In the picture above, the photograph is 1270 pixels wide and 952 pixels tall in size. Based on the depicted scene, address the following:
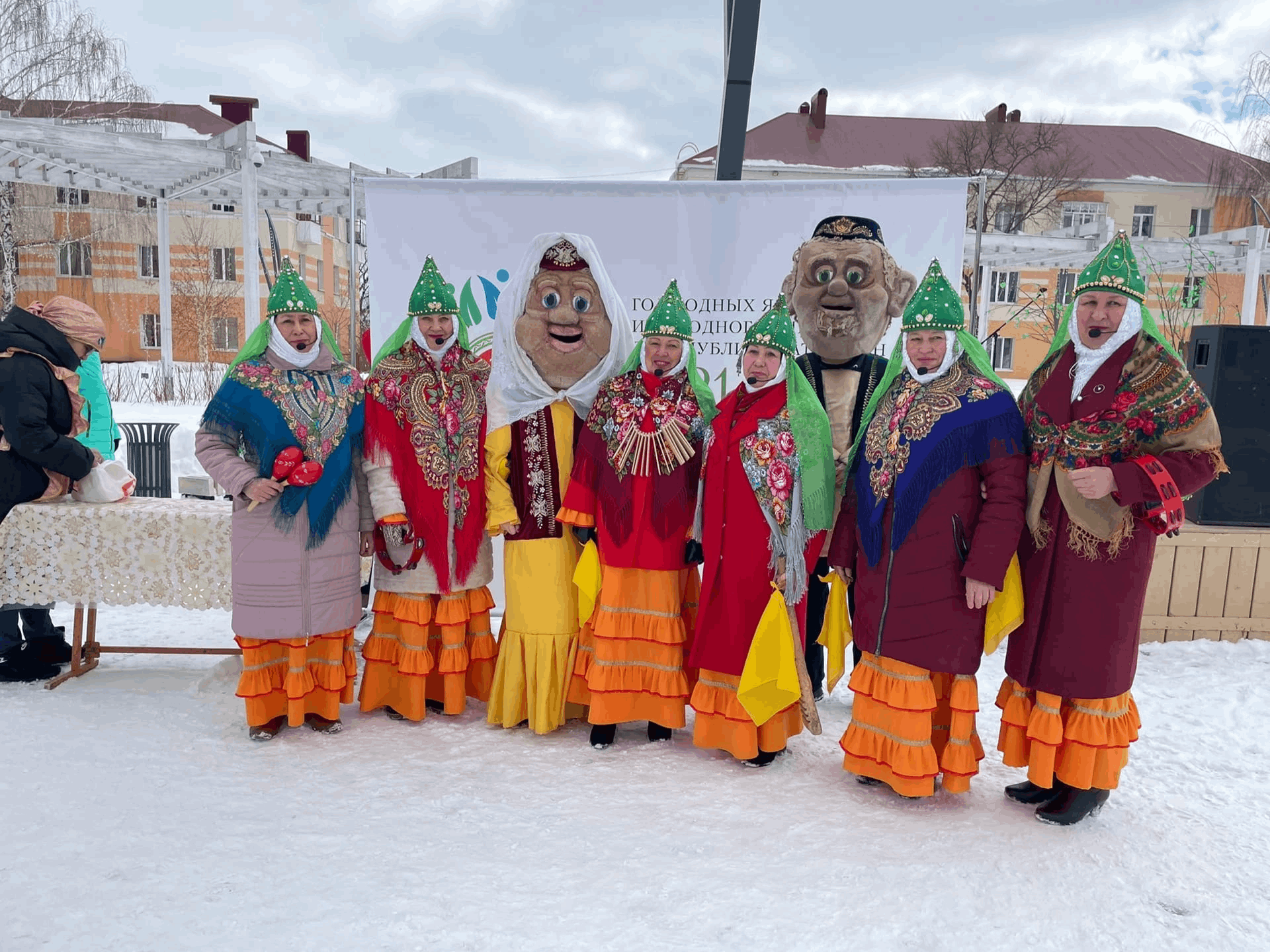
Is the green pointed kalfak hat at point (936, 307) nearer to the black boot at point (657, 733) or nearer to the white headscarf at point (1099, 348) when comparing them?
the white headscarf at point (1099, 348)

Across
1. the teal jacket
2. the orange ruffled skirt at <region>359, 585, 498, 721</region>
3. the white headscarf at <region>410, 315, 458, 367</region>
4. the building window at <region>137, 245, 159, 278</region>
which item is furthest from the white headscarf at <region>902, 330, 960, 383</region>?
the building window at <region>137, 245, 159, 278</region>

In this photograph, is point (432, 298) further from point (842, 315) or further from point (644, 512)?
point (842, 315)

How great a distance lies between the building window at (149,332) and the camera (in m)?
20.3

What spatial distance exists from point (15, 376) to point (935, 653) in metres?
3.88

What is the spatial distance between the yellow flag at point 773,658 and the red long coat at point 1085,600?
30.2 inches

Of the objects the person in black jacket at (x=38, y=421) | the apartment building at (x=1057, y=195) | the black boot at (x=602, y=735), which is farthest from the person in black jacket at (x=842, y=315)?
the apartment building at (x=1057, y=195)

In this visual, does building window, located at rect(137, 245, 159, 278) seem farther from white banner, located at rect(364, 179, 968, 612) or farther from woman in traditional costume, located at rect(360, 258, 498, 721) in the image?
woman in traditional costume, located at rect(360, 258, 498, 721)

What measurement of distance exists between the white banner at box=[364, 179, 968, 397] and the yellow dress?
1394 mm

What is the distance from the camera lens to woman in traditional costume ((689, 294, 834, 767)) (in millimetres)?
2912

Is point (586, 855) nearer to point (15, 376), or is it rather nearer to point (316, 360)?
point (316, 360)

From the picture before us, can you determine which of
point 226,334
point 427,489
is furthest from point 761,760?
point 226,334

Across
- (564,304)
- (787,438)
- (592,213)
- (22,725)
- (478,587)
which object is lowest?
(22,725)

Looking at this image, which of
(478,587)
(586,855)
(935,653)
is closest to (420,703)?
(478,587)

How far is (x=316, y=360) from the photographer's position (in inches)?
125
